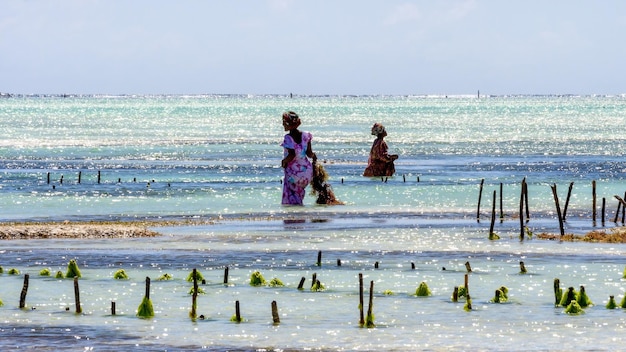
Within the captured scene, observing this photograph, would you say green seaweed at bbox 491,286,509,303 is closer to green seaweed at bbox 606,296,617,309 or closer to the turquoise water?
the turquoise water

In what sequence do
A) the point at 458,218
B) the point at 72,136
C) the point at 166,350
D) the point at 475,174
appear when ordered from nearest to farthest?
the point at 166,350 < the point at 458,218 < the point at 475,174 < the point at 72,136

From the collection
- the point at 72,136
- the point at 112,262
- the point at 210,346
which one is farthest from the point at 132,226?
the point at 72,136

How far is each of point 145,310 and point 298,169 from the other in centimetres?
1681

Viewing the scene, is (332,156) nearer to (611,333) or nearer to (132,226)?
(132,226)

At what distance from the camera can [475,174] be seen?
6706cm

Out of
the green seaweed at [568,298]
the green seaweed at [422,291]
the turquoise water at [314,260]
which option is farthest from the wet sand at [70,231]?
the green seaweed at [568,298]

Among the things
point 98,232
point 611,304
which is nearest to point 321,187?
point 98,232

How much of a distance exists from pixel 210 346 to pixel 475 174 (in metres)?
48.2

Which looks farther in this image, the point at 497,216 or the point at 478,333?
the point at 497,216

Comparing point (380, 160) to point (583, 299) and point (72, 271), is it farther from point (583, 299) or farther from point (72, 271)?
point (583, 299)

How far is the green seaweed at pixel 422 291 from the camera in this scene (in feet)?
81.6

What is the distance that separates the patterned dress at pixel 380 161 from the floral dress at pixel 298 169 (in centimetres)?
1559

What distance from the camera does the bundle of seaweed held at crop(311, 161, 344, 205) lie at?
40316mm

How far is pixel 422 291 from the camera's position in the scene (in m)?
25.0
